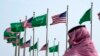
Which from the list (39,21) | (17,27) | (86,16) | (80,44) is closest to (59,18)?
(86,16)

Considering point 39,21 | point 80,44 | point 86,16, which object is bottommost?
point 80,44

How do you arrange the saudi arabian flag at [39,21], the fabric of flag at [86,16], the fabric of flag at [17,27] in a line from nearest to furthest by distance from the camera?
the fabric of flag at [86,16] < the saudi arabian flag at [39,21] < the fabric of flag at [17,27]

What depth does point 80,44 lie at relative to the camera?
313 cm

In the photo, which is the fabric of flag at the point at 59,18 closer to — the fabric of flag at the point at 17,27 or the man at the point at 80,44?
the fabric of flag at the point at 17,27

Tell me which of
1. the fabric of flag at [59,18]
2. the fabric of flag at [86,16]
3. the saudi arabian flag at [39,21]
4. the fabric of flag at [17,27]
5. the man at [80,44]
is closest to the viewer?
the man at [80,44]

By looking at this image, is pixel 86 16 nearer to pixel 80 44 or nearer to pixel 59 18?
pixel 59 18

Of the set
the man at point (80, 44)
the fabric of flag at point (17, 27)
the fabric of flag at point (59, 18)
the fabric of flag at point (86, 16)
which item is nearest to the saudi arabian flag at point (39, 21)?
the fabric of flag at point (59, 18)

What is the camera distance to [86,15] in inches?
851

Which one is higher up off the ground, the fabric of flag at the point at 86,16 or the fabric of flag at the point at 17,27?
the fabric of flag at the point at 86,16

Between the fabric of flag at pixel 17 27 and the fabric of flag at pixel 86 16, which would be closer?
the fabric of flag at pixel 86 16

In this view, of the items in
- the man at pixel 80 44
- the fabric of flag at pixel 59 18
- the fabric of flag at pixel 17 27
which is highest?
the fabric of flag at pixel 59 18

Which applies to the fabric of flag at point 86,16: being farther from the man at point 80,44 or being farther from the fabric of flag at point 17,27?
the man at point 80,44

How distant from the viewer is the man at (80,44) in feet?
10.0

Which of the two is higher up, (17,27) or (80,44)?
(17,27)
